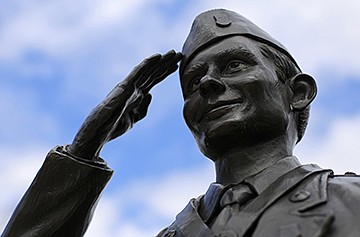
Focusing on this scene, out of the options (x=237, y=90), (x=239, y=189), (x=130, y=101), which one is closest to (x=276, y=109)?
(x=237, y=90)

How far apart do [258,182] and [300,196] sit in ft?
0.97

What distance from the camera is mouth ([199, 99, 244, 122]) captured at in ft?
14.9

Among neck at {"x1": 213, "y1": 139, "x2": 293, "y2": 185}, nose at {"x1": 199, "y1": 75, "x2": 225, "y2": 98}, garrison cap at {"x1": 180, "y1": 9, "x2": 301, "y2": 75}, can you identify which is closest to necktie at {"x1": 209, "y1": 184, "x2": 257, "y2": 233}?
neck at {"x1": 213, "y1": 139, "x2": 293, "y2": 185}

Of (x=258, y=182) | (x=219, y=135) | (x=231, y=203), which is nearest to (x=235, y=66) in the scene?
(x=219, y=135)

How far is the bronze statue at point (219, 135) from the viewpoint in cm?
428

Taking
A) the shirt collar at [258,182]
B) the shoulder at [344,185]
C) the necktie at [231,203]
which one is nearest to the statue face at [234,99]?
the shirt collar at [258,182]

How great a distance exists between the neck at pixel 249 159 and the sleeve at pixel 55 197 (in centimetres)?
71

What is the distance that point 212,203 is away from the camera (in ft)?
14.3

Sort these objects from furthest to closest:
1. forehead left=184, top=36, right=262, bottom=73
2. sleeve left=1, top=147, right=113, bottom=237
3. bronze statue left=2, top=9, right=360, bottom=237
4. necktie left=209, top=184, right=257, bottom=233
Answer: forehead left=184, top=36, right=262, bottom=73
sleeve left=1, top=147, right=113, bottom=237
bronze statue left=2, top=9, right=360, bottom=237
necktie left=209, top=184, right=257, bottom=233

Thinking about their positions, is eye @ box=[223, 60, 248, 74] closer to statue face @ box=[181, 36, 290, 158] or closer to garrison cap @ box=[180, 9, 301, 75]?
statue face @ box=[181, 36, 290, 158]

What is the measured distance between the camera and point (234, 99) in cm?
453

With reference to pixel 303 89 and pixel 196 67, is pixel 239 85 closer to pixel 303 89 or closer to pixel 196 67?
pixel 196 67

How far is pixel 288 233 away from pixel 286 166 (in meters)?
0.63

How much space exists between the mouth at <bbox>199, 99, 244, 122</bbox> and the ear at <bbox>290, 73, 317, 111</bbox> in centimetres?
43
